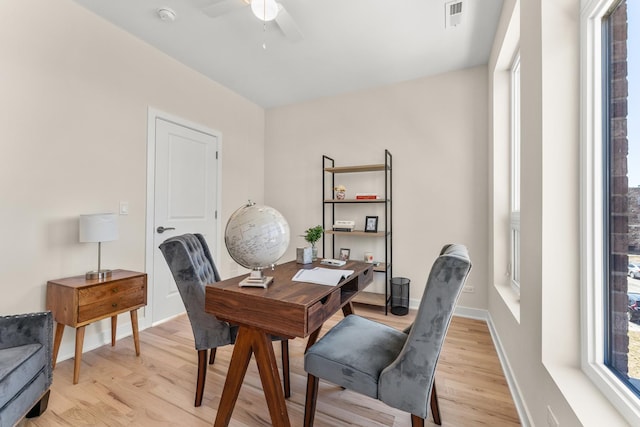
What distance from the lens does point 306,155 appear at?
12.8 feet

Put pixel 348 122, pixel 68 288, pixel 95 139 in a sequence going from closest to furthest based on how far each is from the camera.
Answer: pixel 68 288
pixel 95 139
pixel 348 122

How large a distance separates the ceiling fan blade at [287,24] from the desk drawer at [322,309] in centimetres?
188

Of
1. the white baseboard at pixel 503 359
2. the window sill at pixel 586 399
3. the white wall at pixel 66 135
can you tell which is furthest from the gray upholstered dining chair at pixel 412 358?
the white wall at pixel 66 135

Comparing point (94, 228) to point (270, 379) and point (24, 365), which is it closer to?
point (24, 365)

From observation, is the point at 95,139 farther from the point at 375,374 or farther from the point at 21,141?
the point at 375,374

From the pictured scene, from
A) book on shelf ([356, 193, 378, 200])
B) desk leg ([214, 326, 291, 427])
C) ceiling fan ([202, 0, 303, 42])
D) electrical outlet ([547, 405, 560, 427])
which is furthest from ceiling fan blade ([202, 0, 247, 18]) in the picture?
electrical outlet ([547, 405, 560, 427])

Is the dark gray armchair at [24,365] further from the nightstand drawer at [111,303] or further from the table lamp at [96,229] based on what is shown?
the table lamp at [96,229]

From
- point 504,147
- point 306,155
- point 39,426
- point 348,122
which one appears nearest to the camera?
point 39,426

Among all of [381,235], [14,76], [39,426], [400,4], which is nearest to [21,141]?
[14,76]

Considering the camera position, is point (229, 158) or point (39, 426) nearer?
point (39, 426)

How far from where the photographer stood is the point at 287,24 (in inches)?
79.4

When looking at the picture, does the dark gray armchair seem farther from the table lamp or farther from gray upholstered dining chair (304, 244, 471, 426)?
gray upholstered dining chair (304, 244, 471, 426)

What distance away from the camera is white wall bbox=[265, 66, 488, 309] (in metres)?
2.96

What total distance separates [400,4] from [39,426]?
349cm
